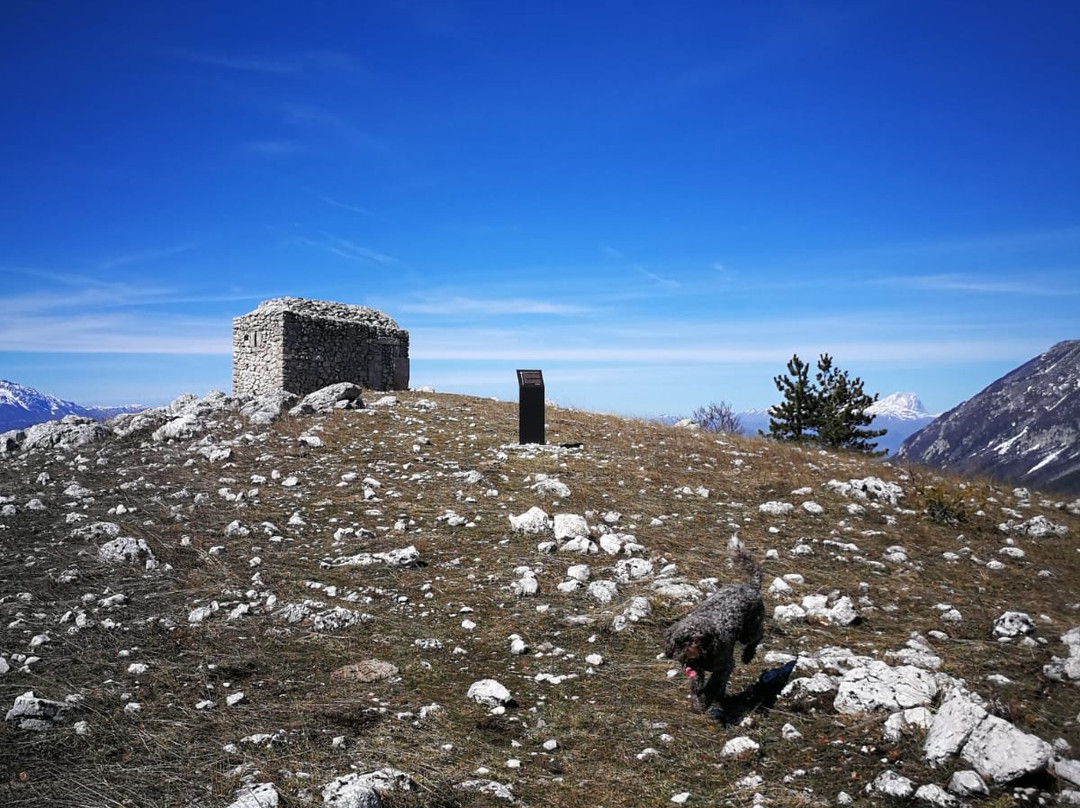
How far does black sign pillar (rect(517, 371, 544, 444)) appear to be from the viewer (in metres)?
13.5

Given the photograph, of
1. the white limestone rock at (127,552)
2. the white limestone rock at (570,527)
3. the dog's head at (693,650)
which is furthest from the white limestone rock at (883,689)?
the white limestone rock at (127,552)

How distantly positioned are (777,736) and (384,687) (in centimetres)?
285

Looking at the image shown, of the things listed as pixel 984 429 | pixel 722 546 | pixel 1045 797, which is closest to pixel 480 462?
pixel 722 546

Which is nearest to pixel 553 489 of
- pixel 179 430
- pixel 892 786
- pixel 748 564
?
pixel 748 564

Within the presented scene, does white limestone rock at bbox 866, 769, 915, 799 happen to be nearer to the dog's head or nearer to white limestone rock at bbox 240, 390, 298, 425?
the dog's head

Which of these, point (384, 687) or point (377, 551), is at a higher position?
point (377, 551)

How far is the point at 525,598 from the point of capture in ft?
21.4

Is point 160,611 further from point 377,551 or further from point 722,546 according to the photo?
point 722,546

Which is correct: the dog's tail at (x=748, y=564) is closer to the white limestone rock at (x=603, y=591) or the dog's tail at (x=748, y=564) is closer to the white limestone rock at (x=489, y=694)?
the white limestone rock at (x=603, y=591)

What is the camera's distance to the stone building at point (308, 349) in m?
22.0

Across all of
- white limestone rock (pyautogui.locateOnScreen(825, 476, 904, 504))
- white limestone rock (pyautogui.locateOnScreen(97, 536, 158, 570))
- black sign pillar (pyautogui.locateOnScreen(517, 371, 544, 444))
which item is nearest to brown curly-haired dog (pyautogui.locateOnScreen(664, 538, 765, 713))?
white limestone rock (pyautogui.locateOnScreen(97, 536, 158, 570))

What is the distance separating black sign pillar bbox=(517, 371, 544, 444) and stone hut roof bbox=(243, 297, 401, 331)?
12.0m

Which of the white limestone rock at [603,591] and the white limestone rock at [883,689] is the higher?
the white limestone rock at [603,591]

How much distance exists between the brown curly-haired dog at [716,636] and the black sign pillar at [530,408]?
8827mm
